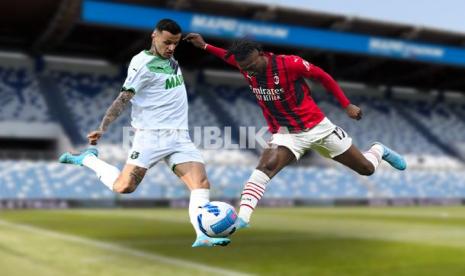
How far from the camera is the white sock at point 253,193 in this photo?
18.8 ft

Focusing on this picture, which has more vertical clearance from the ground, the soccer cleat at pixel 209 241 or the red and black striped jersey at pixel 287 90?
the red and black striped jersey at pixel 287 90

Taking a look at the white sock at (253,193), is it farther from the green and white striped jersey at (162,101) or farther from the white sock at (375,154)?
the white sock at (375,154)

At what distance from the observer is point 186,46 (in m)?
31.5

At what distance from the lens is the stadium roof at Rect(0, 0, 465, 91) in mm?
30303

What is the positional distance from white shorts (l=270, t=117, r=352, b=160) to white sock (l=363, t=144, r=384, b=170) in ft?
1.38

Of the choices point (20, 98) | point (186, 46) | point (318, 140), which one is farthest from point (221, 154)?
point (318, 140)

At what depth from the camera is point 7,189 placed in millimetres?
26953

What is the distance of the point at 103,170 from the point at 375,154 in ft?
9.47

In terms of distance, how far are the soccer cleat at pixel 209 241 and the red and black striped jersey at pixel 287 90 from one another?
1498mm

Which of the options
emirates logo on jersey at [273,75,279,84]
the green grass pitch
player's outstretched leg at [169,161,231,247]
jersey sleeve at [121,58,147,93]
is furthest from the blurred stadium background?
jersey sleeve at [121,58,147,93]

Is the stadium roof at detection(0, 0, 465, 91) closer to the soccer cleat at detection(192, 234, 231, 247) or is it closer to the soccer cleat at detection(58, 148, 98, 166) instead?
the soccer cleat at detection(58, 148, 98, 166)

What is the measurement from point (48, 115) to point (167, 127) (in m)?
27.3

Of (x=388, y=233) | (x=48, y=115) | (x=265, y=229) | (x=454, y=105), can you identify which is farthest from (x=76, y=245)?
(x=454, y=105)

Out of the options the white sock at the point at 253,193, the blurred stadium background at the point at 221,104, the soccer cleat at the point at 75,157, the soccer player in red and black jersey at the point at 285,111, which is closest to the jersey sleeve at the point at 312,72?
the soccer player in red and black jersey at the point at 285,111
